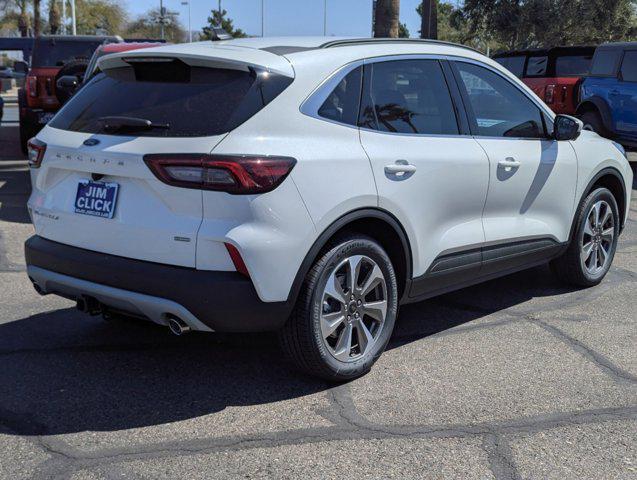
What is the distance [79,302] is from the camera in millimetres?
3877

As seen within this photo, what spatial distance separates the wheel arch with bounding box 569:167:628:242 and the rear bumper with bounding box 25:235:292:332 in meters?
3.02

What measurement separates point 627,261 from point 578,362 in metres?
2.91

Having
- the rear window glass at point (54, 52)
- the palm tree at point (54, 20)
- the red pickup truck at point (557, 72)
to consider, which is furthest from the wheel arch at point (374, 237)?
the palm tree at point (54, 20)

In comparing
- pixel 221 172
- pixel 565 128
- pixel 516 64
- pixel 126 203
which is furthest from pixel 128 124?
pixel 516 64

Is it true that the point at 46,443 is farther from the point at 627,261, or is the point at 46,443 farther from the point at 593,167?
the point at 627,261

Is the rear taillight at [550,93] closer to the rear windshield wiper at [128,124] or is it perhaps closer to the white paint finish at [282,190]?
the white paint finish at [282,190]

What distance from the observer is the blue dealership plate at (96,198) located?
368cm

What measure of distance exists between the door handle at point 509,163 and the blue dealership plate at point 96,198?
239 centimetres

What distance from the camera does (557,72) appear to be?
15391 mm

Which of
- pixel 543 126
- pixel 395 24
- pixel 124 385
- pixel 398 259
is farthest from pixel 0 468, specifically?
pixel 395 24

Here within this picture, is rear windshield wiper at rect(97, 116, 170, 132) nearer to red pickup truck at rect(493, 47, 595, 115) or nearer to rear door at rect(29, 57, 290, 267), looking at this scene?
rear door at rect(29, 57, 290, 267)

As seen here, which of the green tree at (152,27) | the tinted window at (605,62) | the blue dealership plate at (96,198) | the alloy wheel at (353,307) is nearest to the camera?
the blue dealership plate at (96,198)

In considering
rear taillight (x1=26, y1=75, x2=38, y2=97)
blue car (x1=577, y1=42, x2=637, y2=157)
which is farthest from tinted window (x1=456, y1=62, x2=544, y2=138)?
rear taillight (x1=26, y1=75, x2=38, y2=97)

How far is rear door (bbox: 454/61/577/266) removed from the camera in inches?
189
